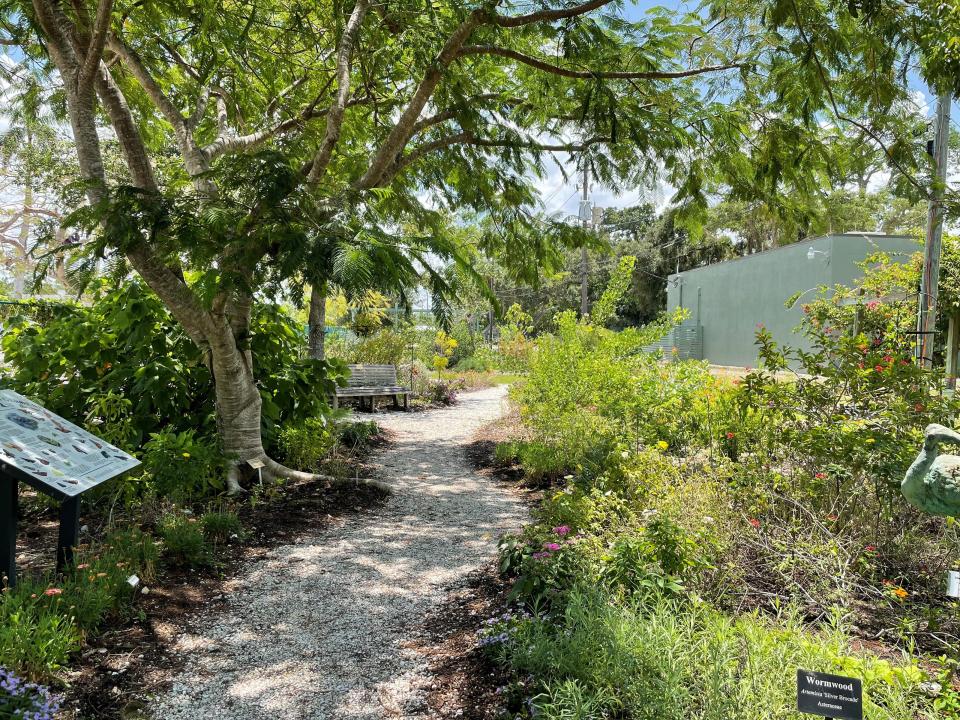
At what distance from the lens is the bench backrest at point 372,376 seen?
42.0 ft

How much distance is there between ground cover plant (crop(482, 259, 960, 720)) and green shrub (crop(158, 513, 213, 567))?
76.0 inches

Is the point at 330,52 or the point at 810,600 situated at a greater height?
the point at 330,52

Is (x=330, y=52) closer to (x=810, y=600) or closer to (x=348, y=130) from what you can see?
(x=348, y=130)

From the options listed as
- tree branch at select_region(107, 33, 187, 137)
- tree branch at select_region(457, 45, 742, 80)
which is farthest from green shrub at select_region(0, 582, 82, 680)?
tree branch at select_region(107, 33, 187, 137)

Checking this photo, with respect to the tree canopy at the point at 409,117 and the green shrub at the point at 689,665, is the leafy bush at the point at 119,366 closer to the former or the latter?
→ the tree canopy at the point at 409,117

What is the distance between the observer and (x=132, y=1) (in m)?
5.08

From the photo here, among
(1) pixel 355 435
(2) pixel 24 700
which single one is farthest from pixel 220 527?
(1) pixel 355 435

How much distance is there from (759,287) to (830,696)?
21.4 metres

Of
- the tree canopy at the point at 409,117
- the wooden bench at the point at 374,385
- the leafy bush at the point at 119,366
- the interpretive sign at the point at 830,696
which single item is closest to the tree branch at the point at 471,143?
the tree canopy at the point at 409,117

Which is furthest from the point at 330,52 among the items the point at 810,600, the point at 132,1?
the point at 810,600

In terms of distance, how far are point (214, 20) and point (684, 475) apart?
473 centimetres

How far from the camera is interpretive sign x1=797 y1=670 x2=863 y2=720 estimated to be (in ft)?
5.69

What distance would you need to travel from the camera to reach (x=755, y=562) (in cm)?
343

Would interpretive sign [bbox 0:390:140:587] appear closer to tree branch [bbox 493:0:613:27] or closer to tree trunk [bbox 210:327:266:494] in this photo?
tree trunk [bbox 210:327:266:494]
